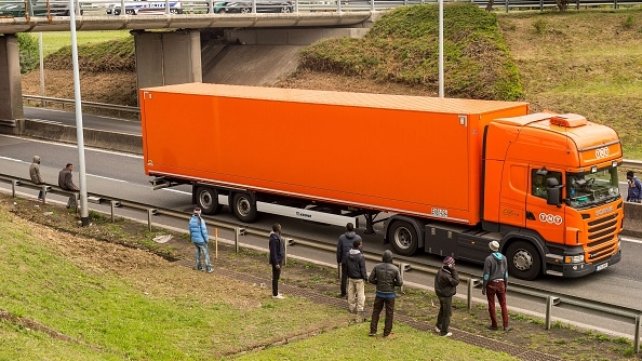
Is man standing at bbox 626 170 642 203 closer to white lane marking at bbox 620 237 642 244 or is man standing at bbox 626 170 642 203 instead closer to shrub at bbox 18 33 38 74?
white lane marking at bbox 620 237 642 244

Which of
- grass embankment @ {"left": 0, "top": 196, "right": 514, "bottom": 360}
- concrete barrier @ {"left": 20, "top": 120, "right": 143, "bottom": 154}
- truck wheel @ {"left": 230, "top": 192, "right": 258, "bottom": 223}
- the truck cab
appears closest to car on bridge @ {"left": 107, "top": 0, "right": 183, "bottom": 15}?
concrete barrier @ {"left": 20, "top": 120, "right": 143, "bottom": 154}

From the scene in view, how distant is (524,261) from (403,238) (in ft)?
10.3

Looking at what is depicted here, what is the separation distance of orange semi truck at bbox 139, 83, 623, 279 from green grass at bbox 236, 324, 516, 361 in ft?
15.7

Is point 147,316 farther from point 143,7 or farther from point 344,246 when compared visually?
point 143,7

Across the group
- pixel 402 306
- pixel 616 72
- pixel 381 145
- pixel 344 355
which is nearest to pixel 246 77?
pixel 616 72

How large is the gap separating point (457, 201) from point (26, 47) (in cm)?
6156

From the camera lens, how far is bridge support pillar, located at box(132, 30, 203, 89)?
46.9m

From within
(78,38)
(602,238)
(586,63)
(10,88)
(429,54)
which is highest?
(429,54)

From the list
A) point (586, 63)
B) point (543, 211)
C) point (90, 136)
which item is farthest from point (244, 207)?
point (586, 63)

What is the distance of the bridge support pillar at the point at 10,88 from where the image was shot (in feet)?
144

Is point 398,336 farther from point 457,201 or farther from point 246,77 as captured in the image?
point 246,77

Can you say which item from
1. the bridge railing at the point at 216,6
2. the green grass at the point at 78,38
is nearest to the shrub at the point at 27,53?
the green grass at the point at 78,38

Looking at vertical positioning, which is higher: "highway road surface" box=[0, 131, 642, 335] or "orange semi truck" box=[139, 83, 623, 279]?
"orange semi truck" box=[139, 83, 623, 279]

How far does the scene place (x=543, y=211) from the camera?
19.6 meters
